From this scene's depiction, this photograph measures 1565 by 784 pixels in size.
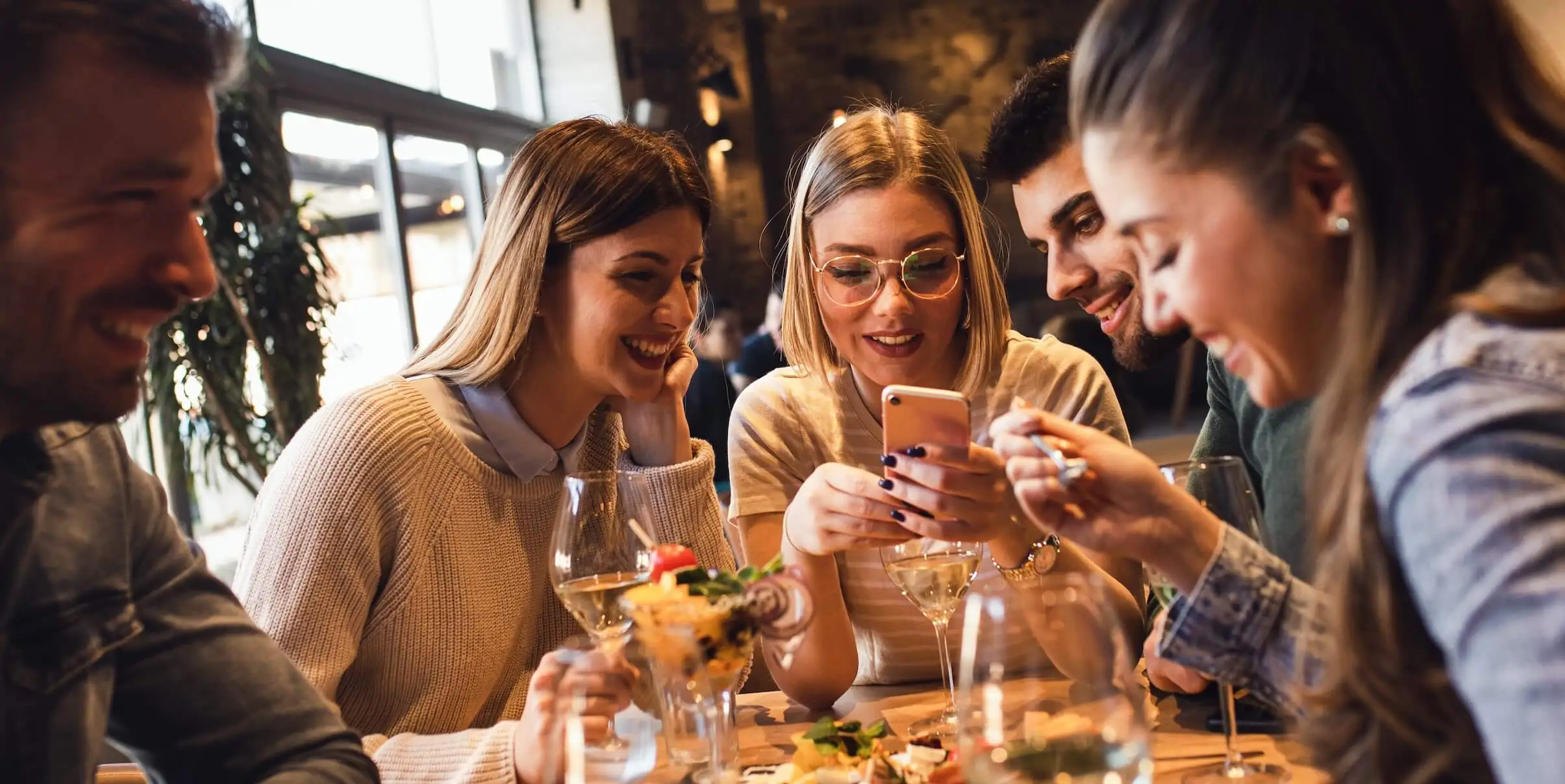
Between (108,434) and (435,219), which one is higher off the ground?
(435,219)

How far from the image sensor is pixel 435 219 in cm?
710

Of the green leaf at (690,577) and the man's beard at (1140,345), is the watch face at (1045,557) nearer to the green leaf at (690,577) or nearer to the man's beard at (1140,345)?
the man's beard at (1140,345)

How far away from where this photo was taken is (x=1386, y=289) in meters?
0.84

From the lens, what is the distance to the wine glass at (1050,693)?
80cm

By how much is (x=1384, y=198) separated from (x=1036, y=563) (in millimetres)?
969

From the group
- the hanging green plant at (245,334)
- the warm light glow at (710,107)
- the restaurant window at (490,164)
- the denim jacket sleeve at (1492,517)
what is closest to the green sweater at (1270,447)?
the denim jacket sleeve at (1492,517)

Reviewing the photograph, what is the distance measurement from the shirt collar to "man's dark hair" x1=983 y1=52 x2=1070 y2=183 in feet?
3.23

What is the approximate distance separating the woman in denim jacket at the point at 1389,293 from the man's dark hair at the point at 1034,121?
107cm

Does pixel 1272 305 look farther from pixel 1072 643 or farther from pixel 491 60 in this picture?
pixel 491 60

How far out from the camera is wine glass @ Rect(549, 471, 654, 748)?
1.40 metres

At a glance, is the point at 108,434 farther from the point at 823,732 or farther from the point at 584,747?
the point at 823,732

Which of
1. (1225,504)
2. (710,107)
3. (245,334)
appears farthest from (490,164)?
(1225,504)

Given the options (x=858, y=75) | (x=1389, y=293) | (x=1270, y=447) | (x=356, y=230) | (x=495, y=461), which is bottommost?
(x=1270, y=447)

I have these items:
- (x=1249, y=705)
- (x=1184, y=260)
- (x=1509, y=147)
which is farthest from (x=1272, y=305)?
(x=1249, y=705)
